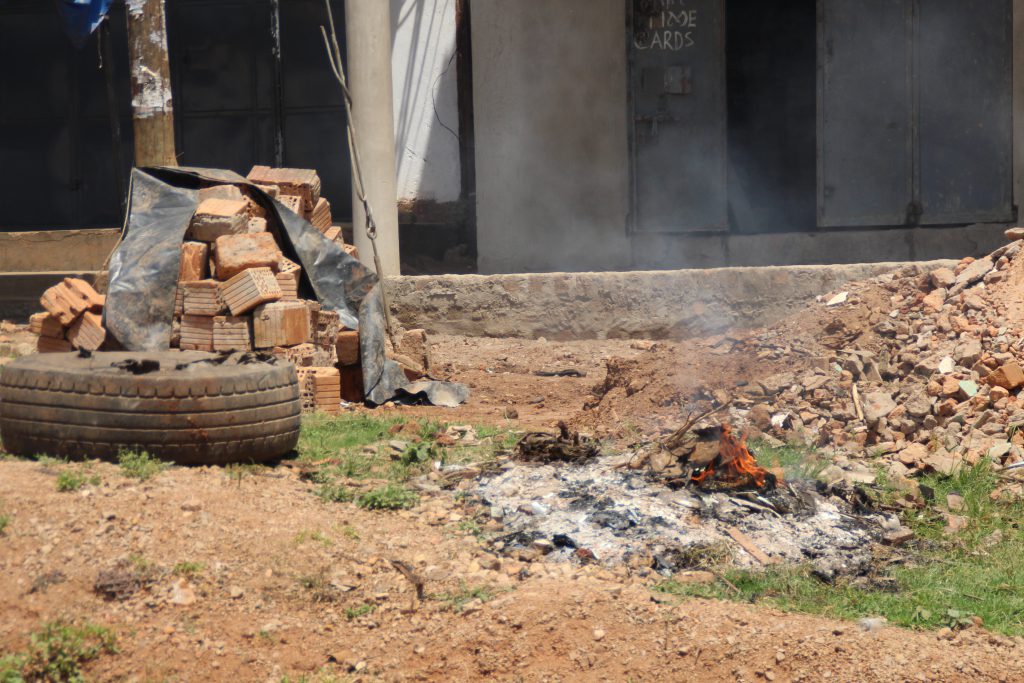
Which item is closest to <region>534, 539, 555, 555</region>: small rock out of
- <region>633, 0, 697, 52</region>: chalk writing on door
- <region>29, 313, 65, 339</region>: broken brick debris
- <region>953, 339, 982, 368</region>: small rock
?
<region>953, 339, 982, 368</region>: small rock

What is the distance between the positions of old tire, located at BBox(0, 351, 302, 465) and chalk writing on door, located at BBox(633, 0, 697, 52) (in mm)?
6276

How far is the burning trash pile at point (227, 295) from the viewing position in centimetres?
672

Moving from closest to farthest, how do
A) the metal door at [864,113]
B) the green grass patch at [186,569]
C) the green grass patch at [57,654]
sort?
the green grass patch at [57,654] → the green grass patch at [186,569] → the metal door at [864,113]

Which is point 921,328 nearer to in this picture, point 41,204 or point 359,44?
point 359,44

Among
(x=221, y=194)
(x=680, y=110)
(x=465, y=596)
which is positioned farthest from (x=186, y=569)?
(x=680, y=110)

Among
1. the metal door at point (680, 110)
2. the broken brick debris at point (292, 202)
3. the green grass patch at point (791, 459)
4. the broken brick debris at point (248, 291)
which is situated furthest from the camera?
the metal door at point (680, 110)

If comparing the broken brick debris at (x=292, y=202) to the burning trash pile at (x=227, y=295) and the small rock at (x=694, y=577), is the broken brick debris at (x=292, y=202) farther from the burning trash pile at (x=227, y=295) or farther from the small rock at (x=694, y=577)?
the small rock at (x=694, y=577)

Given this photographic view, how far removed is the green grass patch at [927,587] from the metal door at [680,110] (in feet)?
18.9

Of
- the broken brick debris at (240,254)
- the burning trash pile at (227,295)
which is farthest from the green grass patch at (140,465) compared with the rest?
the broken brick debris at (240,254)

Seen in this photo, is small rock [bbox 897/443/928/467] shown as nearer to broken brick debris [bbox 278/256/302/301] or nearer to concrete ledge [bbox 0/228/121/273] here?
broken brick debris [bbox 278/256/302/301]

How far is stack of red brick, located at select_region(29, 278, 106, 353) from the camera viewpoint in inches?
267

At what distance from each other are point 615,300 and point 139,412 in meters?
4.26

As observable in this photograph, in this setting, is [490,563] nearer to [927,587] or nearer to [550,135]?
[927,587]

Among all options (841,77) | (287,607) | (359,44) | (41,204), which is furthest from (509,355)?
(41,204)
